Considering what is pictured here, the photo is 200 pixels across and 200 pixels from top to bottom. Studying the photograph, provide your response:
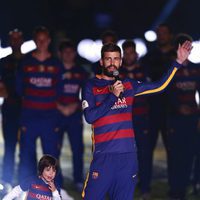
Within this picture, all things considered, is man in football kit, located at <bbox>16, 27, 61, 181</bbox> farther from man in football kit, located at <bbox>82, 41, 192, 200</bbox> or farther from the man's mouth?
the man's mouth

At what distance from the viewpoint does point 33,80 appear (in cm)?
985

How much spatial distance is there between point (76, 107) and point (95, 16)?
73.1 ft

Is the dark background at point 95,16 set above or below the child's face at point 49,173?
above

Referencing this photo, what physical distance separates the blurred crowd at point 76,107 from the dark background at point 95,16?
498 inches

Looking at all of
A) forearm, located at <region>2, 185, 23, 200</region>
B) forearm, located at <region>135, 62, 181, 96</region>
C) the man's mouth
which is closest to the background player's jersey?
forearm, located at <region>2, 185, 23, 200</region>

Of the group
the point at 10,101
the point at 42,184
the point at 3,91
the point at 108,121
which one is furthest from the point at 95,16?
the point at 108,121

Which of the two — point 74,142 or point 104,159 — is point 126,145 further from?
point 74,142

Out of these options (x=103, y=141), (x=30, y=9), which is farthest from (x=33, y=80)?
(x=30, y=9)

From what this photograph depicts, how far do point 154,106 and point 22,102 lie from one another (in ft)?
6.37

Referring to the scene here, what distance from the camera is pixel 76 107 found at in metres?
10.9

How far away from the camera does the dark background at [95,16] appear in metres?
26.9

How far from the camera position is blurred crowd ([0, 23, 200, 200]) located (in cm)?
988

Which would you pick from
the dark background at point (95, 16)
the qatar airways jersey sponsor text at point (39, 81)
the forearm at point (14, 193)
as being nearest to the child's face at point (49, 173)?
the forearm at point (14, 193)

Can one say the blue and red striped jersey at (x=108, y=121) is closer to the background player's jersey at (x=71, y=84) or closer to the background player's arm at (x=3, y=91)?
the background player's arm at (x=3, y=91)
